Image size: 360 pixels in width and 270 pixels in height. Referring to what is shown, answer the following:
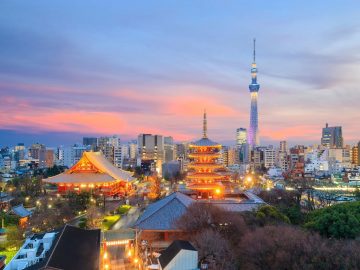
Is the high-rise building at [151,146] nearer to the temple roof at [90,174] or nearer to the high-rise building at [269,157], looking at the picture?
the high-rise building at [269,157]

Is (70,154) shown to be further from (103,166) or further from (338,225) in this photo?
(338,225)

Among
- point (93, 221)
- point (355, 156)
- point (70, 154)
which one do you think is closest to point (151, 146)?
point (70, 154)

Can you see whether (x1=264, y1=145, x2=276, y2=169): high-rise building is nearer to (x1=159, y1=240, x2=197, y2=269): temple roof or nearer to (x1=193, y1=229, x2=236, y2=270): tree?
(x1=193, y1=229, x2=236, y2=270): tree

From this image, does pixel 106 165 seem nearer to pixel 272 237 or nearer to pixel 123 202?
pixel 123 202

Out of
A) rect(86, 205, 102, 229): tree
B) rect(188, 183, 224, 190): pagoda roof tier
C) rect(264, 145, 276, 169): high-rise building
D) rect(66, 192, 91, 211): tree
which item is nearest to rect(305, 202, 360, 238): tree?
rect(86, 205, 102, 229): tree

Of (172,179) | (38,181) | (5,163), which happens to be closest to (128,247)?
(38,181)

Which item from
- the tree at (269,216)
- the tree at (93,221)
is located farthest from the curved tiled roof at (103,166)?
the tree at (269,216)
